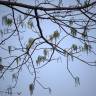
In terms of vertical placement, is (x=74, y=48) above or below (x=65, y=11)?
below

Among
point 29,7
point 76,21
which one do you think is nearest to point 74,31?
point 76,21

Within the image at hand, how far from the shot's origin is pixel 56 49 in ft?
6.43

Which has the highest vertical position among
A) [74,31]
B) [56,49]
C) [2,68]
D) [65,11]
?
[65,11]

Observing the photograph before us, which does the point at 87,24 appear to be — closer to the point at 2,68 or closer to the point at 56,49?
the point at 56,49

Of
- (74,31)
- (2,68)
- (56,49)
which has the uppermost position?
(74,31)

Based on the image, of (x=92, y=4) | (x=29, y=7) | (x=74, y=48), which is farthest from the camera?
(x=74, y=48)

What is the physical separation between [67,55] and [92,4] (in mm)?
435

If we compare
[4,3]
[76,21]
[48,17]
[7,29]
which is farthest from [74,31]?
[7,29]

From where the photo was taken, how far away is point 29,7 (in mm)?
1828

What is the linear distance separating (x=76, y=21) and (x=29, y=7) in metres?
0.33

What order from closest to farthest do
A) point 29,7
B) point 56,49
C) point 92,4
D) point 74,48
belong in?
1. point 92,4
2. point 29,7
3. point 56,49
4. point 74,48

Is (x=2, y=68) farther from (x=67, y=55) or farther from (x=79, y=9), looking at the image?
(x=79, y=9)

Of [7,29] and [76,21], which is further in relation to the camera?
[7,29]

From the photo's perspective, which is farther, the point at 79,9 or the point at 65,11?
the point at 65,11
